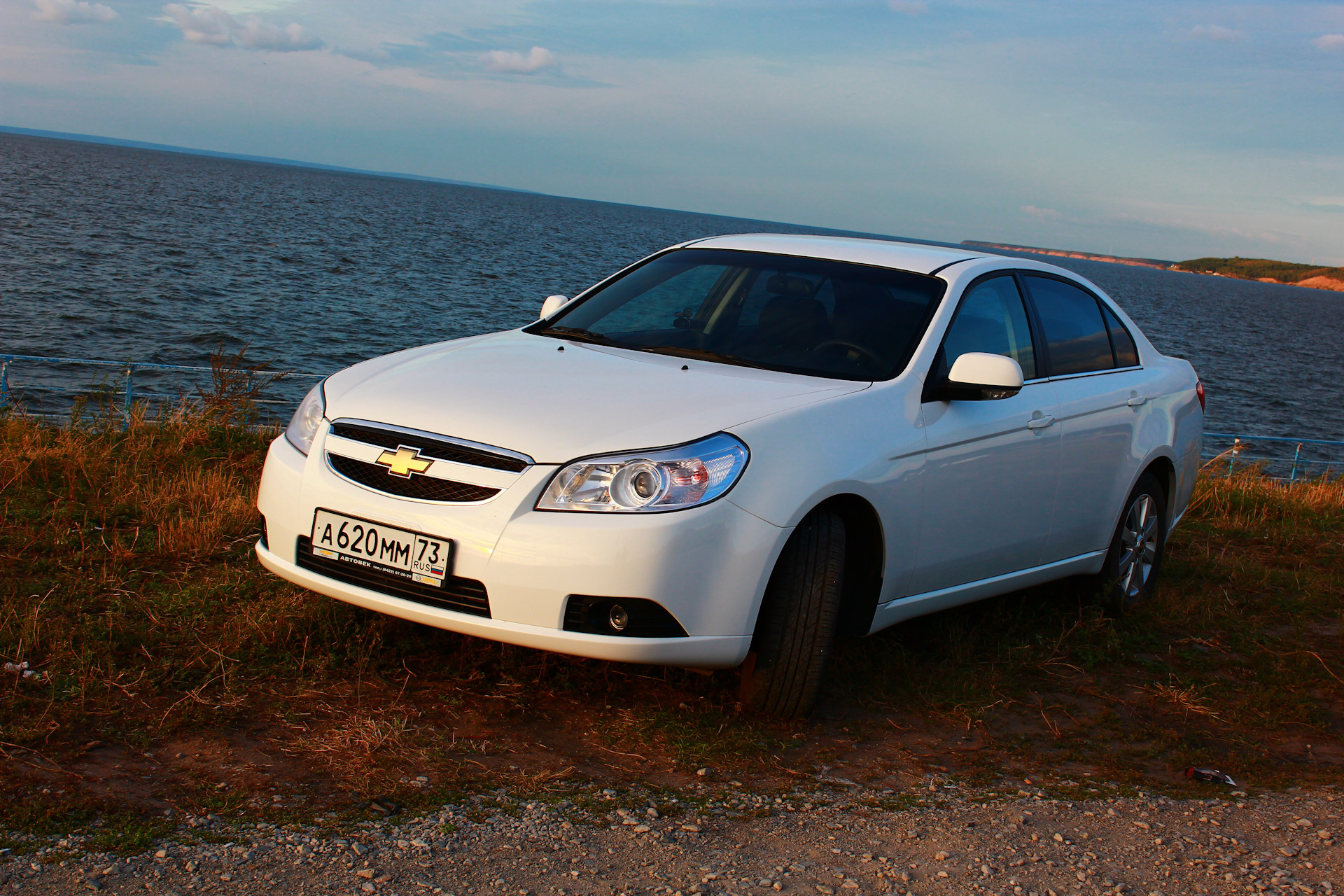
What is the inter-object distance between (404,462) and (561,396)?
538mm

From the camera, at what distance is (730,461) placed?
10.7ft

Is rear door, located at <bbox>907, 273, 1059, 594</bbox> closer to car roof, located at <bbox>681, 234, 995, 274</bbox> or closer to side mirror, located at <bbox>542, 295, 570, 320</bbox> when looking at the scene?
car roof, located at <bbox>681, 234, 995, 274</bbox>

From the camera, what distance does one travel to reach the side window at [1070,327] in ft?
16.1

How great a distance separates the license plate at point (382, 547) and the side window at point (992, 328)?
200cm

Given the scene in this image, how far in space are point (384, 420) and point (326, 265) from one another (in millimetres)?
41301

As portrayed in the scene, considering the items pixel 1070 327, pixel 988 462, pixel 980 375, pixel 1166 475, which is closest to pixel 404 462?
pixel 980 375

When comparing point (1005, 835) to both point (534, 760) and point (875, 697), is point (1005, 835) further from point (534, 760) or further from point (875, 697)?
point (534, 760)

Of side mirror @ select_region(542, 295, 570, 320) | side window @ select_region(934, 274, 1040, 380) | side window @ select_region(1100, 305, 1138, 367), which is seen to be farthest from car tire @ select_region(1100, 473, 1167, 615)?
side mirror @ select_region(542, 295, 570, 320)

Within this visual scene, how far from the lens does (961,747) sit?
3.79m

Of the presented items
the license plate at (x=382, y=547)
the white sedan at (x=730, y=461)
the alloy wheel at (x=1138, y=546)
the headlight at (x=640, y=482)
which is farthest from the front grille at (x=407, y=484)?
the alloy wheel at (x=1138, y=546)

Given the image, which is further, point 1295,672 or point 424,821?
point 1295,672

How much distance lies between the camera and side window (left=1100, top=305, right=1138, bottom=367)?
5.39m

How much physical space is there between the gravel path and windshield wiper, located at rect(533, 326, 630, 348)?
1.91m

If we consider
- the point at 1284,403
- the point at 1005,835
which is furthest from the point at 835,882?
the point at 1284,403
